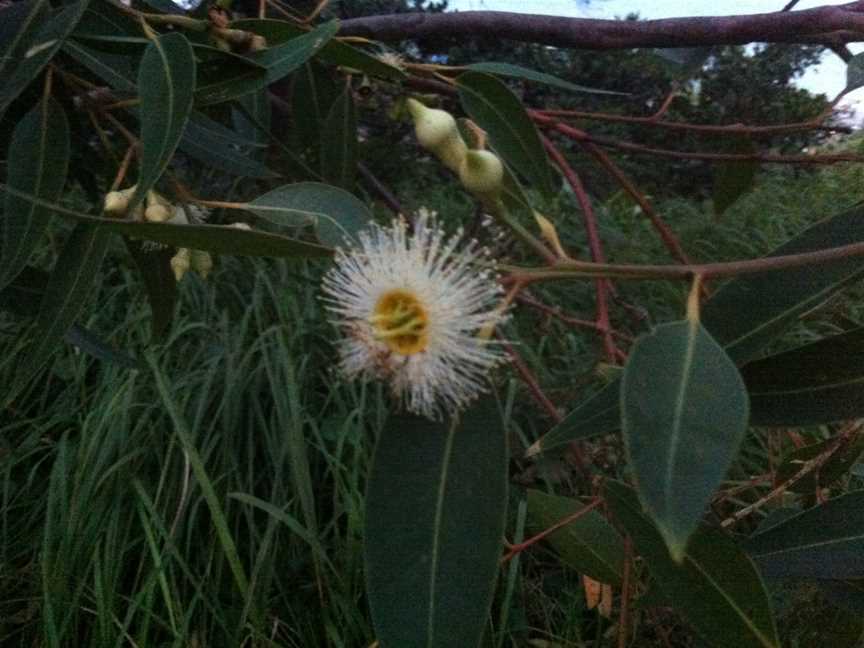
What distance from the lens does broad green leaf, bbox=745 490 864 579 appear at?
545 mm

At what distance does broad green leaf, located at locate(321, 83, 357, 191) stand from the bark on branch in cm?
16

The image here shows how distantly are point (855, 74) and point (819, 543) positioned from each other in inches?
20.5

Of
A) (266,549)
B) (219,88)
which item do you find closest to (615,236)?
(266,549)

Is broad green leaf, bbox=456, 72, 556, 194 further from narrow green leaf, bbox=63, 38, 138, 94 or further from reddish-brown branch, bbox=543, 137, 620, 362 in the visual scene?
narrow green leaf, bbox=63, 38, 138, 94

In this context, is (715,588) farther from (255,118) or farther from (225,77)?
(255,118)

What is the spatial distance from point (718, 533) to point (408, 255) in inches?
8.6

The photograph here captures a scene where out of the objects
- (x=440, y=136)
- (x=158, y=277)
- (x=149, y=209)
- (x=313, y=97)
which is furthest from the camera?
(x=313, y=97)

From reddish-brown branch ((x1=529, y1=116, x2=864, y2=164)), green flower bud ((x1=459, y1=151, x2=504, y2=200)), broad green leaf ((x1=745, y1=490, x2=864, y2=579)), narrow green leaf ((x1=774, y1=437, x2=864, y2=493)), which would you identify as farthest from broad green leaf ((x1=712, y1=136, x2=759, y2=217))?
green flower bud ((x1=459, y1=151, x2=504, y2=200))

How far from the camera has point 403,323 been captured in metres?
0.47

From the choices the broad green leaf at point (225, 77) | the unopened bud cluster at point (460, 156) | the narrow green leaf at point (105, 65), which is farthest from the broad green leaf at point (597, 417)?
the narrow green leaf at point (105, 65)

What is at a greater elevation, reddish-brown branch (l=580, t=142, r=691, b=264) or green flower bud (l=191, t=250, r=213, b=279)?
reddish-brown branch (l=580, t=142, r=691, b=264)

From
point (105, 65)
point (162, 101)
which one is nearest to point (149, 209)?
point (162, 101)

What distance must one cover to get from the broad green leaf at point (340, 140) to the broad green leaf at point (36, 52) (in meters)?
0.31

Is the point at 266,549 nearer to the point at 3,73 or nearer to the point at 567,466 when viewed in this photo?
the point at 567,466
